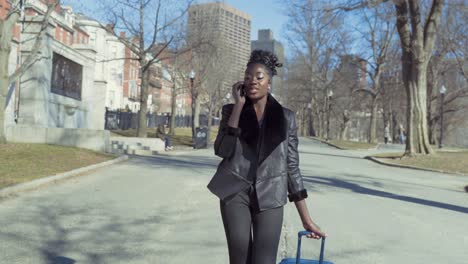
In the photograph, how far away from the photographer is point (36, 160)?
40.2ft

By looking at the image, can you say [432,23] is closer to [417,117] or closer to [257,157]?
[417,117]

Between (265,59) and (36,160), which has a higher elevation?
(265,59)

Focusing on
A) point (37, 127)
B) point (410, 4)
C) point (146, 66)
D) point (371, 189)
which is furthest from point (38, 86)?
point (410, 4)

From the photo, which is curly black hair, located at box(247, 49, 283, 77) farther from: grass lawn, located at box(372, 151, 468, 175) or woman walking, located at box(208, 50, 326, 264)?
grass lawn, located at box(372, 151, 468, 175)

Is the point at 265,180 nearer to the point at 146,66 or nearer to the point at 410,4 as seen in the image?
the point at 410,4

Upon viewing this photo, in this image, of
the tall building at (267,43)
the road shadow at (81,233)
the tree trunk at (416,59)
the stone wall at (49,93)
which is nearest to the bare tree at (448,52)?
the tree trunk at (416,59)

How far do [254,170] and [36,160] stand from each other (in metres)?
11.0

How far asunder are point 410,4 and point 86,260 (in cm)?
2020

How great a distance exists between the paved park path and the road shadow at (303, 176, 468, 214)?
5 centimetres

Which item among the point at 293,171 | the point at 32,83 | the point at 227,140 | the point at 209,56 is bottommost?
the point at 293,171

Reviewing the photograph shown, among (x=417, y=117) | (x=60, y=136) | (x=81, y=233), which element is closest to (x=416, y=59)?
(x=417, y=117)

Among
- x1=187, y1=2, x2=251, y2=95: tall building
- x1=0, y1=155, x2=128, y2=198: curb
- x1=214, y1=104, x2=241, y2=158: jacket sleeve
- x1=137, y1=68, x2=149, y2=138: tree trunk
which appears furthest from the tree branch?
x1=214, y1=104, x2=241, y2=158: jacket sleeve

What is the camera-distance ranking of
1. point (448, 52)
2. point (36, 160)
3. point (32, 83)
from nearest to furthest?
point (36, 160), point (32, 83), point (448, 52)

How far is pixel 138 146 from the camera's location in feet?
78.2
